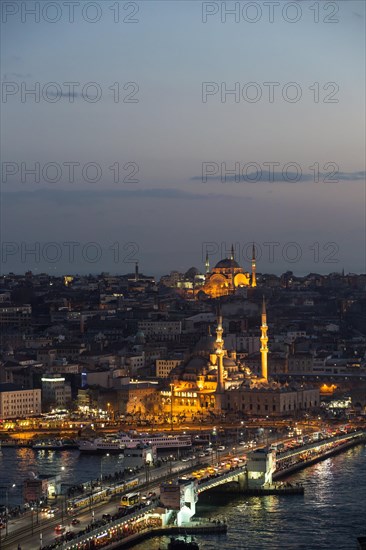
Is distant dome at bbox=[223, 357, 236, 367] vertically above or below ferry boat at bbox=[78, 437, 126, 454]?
above

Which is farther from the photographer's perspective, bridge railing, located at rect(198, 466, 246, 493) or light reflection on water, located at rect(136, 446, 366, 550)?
bridge railing, located at rect(198, 466, 246, 493)

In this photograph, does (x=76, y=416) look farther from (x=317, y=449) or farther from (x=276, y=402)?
(x=317, y=449)

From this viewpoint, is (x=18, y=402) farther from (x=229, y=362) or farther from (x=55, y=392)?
(x=229, y=362)

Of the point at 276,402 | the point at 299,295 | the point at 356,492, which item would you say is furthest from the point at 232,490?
the point at 299,295

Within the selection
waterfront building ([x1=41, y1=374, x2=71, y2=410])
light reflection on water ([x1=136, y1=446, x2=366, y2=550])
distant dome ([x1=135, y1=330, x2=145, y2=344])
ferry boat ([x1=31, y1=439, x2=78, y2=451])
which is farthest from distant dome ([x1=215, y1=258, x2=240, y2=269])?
light reflection on water ([x1=136, y1=446, x2=366, y2=550])

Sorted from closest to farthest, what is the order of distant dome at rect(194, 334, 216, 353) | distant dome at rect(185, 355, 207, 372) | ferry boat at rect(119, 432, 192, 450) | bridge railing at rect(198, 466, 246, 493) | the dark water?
the dark water
bridge railing at rect(198, 466, 246, 493)
ferry boat at rect(119, 432, 192, 450)
distant dome at rect(185, 355, 207, 372)
distant dome at rect(194, 334, 216, 353)

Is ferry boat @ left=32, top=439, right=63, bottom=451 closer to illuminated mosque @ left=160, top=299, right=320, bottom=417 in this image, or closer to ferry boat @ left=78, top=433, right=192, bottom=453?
ferry boat @ left=78, top=433, right=192, bottom=453

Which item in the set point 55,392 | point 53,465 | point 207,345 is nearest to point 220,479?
point 53,465
